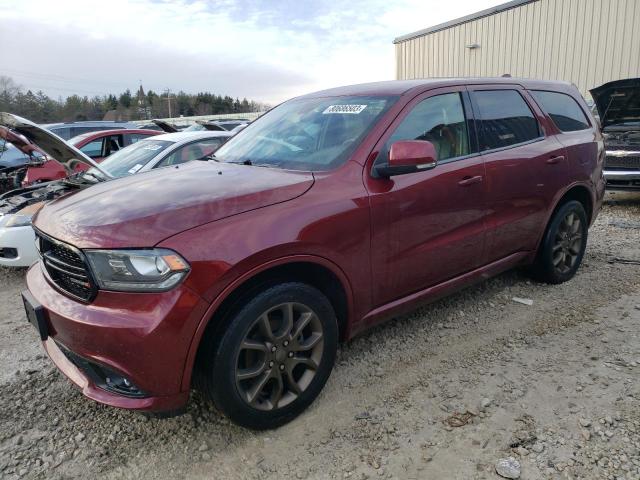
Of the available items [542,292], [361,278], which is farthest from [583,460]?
[542,292]

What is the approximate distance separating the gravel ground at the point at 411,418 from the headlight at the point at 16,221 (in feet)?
4.95

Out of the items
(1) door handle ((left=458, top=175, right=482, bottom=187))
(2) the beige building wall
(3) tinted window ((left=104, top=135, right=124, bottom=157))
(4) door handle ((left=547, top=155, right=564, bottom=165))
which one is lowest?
(1) door handle ((left=458, top=175, right=482, bottom=187))

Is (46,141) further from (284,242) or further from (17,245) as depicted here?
(284,242)

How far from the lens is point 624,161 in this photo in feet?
25.6

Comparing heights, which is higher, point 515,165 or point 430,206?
point 515,165

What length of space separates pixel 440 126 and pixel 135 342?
7.71ft

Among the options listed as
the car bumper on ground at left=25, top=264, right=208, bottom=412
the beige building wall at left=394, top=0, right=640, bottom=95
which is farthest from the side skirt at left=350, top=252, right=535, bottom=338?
the beige building wall at left=394, top=0, right=640, bottom=95

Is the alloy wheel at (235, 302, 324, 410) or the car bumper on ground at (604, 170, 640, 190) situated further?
the car bumper on ground at (604, 170, 640, 190)

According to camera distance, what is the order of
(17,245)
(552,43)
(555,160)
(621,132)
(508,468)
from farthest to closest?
(552,43) < (621,132) < (17,245) < (555,160) < (508,468)

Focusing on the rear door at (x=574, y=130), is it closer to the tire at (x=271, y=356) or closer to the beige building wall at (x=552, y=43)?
the tire at (x=271, y=356)

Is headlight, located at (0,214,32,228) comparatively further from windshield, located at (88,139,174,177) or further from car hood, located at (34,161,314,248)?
car hood, located at (34,161,314,248)

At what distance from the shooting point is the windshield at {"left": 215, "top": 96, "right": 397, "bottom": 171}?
296cm

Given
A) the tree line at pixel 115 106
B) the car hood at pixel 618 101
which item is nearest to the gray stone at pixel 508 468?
the car hood at pixel 618 101

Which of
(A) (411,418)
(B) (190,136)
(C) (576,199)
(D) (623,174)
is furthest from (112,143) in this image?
(D) (623,174)
